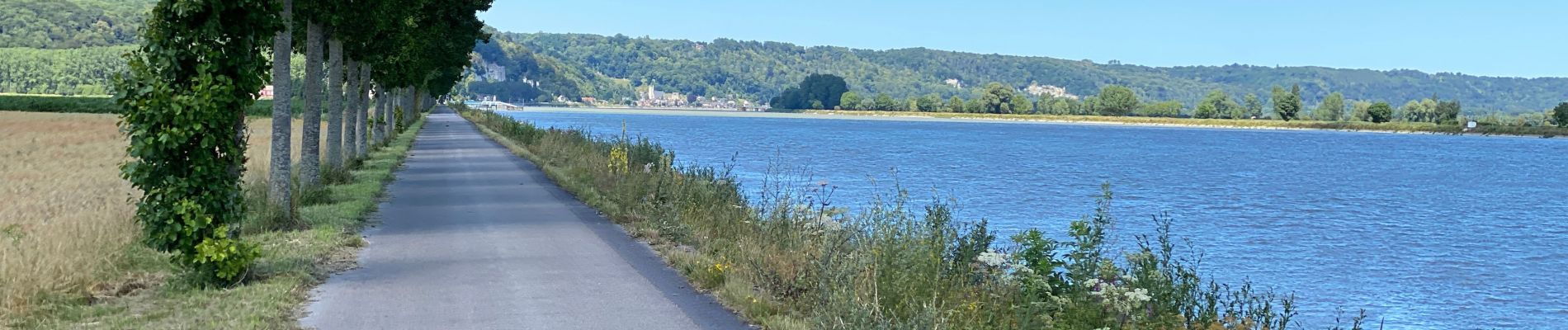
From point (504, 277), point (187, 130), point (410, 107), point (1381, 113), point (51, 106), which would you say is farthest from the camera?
point (1381, 113)

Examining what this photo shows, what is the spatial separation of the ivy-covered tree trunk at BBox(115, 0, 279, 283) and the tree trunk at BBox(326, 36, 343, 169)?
623 inches

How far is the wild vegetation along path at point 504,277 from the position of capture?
989 cm

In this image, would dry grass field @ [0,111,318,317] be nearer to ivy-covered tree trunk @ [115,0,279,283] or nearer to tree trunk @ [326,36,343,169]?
ivy-covered tree trunk @ [115,0,279,283]

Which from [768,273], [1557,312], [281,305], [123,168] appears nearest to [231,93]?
[123,168]

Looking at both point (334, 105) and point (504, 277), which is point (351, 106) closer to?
point (334, 105)

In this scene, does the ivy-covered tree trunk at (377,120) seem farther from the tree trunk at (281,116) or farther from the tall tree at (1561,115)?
the tall tree at (1561,115)

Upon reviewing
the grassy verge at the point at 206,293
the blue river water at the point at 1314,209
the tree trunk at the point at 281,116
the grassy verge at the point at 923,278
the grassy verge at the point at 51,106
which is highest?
the tree trunk at the point at 281,116

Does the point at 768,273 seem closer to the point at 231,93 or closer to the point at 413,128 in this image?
the point at 231,93

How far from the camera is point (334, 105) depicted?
27.6 metres

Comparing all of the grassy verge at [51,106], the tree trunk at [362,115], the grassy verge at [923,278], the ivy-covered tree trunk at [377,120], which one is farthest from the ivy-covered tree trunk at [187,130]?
the grassy verge at [51,106]

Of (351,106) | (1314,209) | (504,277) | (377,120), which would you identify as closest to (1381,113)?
(1314,209)

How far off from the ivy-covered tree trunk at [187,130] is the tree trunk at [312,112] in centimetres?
961

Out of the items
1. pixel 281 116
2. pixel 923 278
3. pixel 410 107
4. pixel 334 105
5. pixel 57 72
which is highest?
pixel 281 116

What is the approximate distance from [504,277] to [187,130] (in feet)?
9.88
